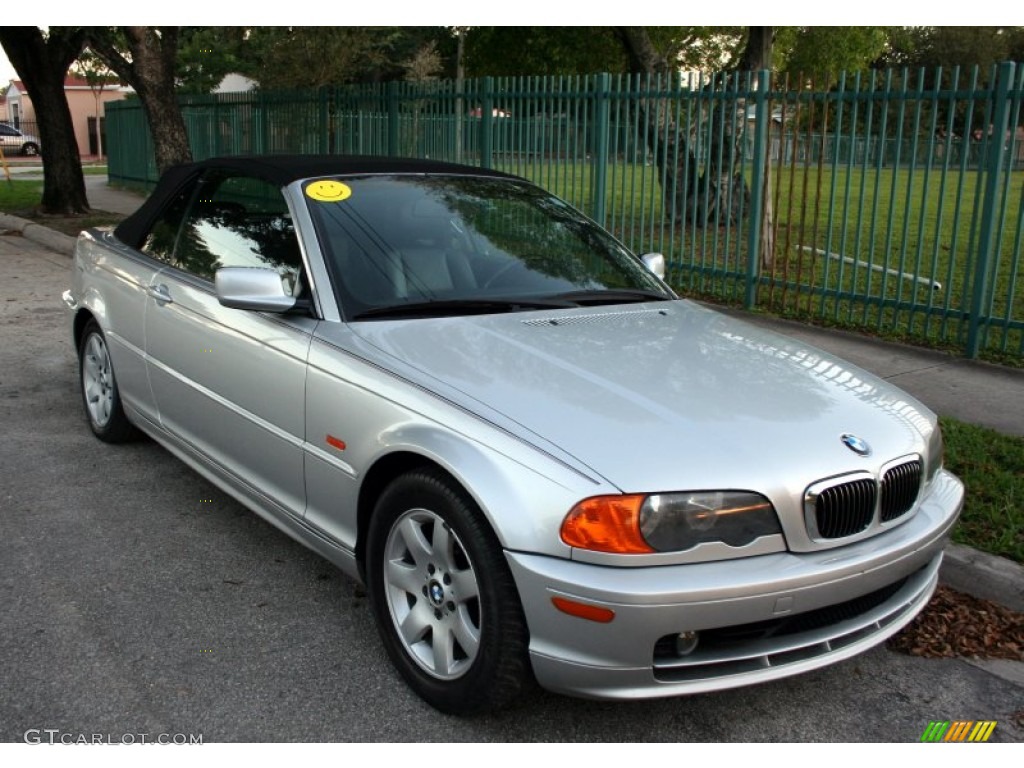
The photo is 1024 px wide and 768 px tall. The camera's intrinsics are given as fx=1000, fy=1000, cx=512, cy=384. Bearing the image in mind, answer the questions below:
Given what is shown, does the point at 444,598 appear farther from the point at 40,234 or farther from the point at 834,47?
the point at 834,47

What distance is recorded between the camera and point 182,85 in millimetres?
47219

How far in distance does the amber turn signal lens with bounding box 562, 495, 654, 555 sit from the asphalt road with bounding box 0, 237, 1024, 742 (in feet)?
2.28

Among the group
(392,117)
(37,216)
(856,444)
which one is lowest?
(37,216)

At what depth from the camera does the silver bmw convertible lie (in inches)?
103

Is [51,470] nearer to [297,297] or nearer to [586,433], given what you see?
[297,297]

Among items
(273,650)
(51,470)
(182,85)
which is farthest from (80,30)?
(182,85)

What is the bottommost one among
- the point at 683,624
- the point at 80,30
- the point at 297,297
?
the point at 683,624

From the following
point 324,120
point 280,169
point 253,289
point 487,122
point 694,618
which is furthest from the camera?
point 324,120

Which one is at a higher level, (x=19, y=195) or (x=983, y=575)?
(x=983, y=575)

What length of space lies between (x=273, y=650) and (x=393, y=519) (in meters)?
0.71

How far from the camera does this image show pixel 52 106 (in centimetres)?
1722

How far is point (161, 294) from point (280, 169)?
33.4 inches

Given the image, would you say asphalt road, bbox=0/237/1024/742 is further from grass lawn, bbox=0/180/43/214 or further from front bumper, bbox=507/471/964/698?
grass lawn, bbox=0/180/43/214

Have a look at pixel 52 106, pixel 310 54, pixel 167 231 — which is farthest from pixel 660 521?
pixel 310 54
